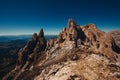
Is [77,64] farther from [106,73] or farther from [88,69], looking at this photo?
[106,73]

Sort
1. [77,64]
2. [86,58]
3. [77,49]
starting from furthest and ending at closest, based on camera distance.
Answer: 1. [77,49]
2. [86,58]
3. [77,64]

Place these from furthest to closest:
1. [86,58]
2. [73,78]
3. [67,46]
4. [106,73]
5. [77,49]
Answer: [67,46] → [77,49] → [86,58] → [106,73] → [73,78]

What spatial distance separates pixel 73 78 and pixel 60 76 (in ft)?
42.8

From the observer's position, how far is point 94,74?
11450 centimetres

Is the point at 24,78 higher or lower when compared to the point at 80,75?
lower

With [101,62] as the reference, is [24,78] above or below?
below

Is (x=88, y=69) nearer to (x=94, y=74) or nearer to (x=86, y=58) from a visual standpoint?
(x=94, y=74)

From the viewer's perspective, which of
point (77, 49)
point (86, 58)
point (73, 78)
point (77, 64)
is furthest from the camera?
point (77, 49)

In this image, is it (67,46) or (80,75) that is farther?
(67,46)

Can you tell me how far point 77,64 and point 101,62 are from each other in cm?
1929

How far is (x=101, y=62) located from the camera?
134 metres

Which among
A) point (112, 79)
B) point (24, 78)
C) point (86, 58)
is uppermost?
point (86, 58)

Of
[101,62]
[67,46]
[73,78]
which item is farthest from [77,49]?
[73,78]

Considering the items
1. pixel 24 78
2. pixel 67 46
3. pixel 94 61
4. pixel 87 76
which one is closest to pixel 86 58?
pixel 94 61
